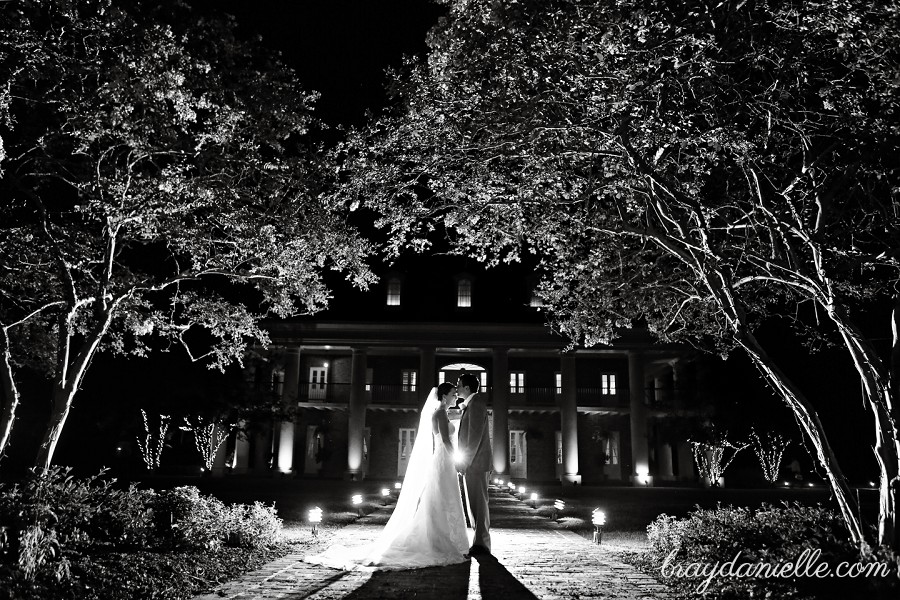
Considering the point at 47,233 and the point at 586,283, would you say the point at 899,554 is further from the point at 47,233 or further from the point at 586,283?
the point at 47,233

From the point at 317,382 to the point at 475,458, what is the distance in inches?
1168

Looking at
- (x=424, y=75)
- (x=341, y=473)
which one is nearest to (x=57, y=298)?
(x=424, y=75)

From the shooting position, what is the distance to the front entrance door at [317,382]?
118 feet

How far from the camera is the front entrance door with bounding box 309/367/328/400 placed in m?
36.0

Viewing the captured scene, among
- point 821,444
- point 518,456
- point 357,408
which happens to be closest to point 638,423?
point 518,456

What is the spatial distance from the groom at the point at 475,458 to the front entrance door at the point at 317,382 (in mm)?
28139

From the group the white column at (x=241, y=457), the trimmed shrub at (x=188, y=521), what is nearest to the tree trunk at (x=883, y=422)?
the trimmed shrub at (x=188, y=521)

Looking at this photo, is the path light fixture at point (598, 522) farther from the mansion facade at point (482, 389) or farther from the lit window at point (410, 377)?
the lit window at point (410, 377)

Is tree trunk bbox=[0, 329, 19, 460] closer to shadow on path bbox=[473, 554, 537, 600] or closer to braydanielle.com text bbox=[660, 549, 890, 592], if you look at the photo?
shadow on path bbox=[473, 554, 537, 600]

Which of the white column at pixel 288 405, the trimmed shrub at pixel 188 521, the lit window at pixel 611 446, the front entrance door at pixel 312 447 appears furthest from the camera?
the lit window at pixel 611 446

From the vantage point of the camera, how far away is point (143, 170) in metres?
11.7

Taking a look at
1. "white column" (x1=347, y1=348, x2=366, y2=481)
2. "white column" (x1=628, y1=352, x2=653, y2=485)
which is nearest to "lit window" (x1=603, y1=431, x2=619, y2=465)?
"white column" (x1=628, y1=352, x2=653, y2=485)

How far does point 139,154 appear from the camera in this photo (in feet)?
33.8

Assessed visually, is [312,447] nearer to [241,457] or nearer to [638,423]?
[241,457]
